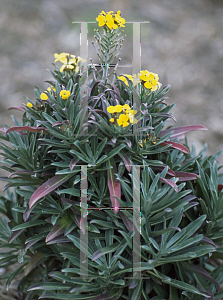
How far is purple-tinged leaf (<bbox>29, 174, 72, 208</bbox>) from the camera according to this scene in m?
0.90

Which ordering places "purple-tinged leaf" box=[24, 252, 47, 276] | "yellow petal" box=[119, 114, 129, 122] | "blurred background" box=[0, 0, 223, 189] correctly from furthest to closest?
"blurred background" box=[0, 0, 223, 189], "purple-tinged leaf" box=[24, 252, 47, 276], "yellow petal" box=[119, 114, 129, 122]

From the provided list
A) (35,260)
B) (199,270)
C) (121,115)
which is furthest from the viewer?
(35,260)

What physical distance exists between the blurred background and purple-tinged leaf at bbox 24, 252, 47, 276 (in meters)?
1.75

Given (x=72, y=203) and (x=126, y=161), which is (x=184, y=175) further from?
(x=72, y=203)

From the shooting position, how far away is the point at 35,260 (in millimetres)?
1127

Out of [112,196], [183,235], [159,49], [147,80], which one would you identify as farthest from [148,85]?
[159,49]

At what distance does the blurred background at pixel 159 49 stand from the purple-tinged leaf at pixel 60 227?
73.9 inches

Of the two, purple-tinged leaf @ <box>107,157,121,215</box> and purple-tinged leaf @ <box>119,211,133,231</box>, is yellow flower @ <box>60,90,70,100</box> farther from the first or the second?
purple-tinged leaf @ <box>119,211,133,231</box>

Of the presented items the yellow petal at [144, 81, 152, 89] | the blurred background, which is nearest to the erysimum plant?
the yellow petal at [144, 81, 152, 89]

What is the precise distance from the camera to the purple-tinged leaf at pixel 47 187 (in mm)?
896

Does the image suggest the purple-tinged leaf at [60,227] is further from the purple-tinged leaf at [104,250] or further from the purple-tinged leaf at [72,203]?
the purple-tinged leaf at [104,250]

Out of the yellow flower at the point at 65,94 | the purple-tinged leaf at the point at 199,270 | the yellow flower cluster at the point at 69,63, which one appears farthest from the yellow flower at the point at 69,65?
the purple-tinged leaf at the point at 199,270

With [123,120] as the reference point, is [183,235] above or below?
below

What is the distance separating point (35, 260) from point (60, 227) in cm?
29
